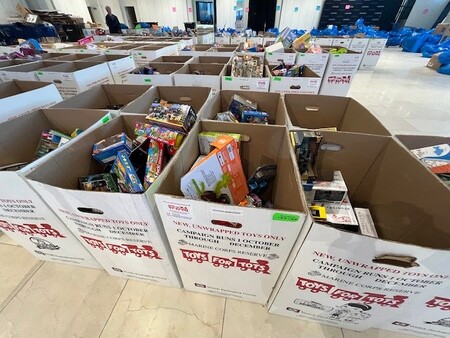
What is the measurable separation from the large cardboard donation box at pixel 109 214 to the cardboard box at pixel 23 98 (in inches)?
26.7

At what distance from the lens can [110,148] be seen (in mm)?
791

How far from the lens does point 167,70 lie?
1.75 m

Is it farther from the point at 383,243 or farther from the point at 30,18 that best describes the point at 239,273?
the point at 30,18

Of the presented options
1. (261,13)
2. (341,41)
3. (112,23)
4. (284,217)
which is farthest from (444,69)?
(112,23)

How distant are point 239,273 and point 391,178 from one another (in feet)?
2.24

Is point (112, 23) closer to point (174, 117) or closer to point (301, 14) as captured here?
point (174, 117)

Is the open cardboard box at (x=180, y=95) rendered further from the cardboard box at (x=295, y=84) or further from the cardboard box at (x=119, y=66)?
the cardboard box at (x=119, y=66)

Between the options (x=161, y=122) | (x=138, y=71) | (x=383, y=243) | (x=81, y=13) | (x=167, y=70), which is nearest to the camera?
(x=383, y=243)

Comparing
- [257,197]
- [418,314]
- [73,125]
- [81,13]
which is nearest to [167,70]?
[73,125]

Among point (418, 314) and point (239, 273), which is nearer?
point (418, 314)

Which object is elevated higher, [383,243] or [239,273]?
[383,243]

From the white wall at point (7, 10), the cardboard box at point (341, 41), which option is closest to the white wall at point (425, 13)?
the cardboard box at point (341, 41)

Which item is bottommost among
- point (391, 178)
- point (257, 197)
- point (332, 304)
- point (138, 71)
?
point (332, 304)

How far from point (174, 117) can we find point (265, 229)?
56cm
